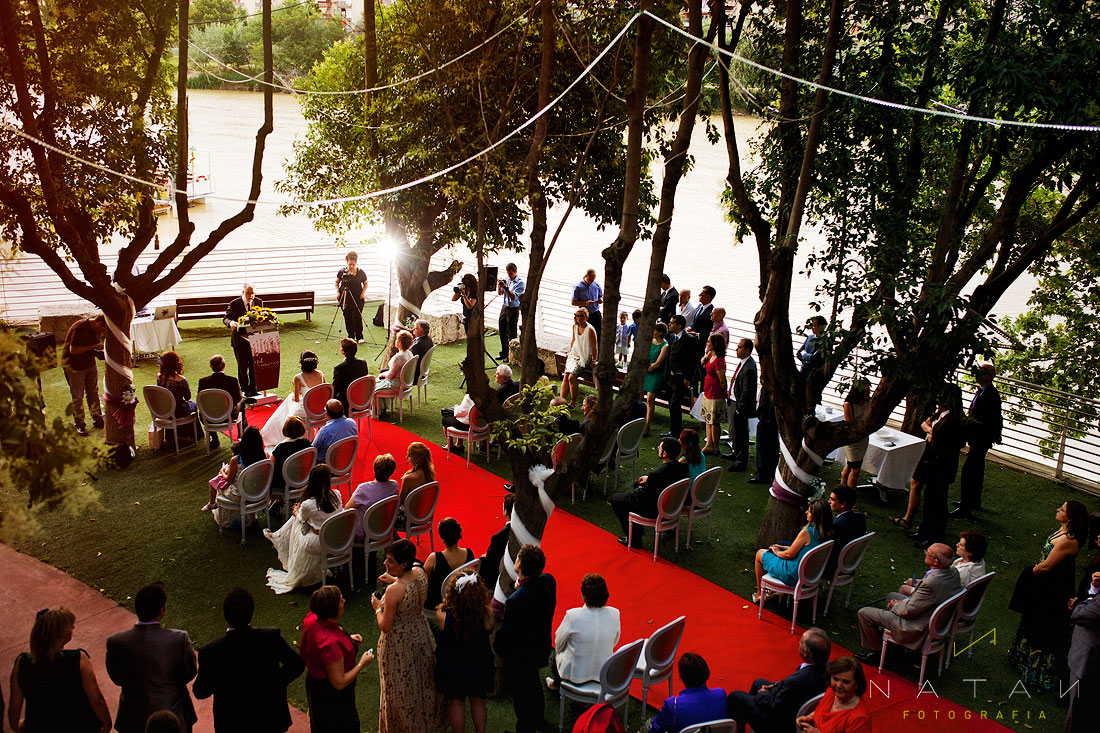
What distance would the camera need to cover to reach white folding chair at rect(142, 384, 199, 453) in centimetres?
954

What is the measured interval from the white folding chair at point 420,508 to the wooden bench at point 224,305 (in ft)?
27.8

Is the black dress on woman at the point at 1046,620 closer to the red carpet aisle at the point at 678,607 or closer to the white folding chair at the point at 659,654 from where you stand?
the red carpet aisle at the point at 678,607

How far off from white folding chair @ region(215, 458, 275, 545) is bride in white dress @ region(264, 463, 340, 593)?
779mm

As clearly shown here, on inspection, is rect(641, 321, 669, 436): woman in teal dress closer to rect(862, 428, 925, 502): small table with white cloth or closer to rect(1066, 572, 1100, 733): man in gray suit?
rect(862, 428, 925, 502): small table with white cloth

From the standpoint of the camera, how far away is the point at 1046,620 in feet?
20.7

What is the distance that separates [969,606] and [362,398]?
22.3 ft


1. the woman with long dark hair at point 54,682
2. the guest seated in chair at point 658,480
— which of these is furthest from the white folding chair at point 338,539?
the guest seated in chair at point 658,480

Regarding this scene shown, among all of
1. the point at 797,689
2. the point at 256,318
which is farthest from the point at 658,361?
the point at 797,689

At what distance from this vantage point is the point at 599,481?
974 cm

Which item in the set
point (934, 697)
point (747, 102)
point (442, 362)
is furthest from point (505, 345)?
point (934, 697)

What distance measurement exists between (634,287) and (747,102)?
14643mm

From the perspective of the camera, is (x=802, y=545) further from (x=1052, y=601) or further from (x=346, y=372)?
(x=346, y=372)

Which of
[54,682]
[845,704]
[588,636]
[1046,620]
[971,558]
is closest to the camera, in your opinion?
[54,682]

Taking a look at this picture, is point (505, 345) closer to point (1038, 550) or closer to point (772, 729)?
point (1038, 550)
